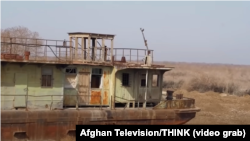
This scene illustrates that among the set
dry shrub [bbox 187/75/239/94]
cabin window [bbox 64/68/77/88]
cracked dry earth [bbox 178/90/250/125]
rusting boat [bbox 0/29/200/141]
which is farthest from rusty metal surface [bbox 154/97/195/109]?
dry shrub [bbox 187/75/239/94]

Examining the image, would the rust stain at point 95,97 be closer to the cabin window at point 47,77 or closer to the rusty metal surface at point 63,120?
the rusty metal surface at point 63,120

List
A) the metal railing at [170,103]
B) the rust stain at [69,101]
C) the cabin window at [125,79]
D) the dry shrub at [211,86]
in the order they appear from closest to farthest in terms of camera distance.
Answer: the rust stain at [69,101], the metal railing at [170,103], the cabin window at [125,79], the dry shrub at [211,86]

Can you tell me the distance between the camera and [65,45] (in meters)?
19.8

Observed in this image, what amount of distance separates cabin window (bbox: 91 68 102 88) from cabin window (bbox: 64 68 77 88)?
0.98 meters

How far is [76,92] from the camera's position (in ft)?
64.0

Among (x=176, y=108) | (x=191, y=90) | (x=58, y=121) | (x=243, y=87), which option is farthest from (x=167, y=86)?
(x=58, y=121)

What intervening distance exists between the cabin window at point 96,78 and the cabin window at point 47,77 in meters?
2.25

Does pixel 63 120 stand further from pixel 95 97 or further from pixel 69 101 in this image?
pixel 95 97

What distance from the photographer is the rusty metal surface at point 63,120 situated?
16984mm

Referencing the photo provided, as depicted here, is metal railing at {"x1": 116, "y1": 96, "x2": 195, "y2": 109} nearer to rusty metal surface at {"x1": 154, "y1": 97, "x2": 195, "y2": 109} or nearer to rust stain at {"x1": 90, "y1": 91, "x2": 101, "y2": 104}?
rusty metal surface at {"x1": 154, "y1": 97, "x2": 195, "y2": 109}

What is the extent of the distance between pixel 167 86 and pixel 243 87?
28.0 ft

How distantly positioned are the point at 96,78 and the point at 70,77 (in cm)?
141

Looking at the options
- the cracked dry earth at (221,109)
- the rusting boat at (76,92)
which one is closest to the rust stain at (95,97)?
the rusting boat at (76,92)

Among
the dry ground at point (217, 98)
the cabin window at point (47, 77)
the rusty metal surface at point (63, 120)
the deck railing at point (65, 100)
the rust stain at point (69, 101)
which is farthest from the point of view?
the dry ground at point (217, 98)
